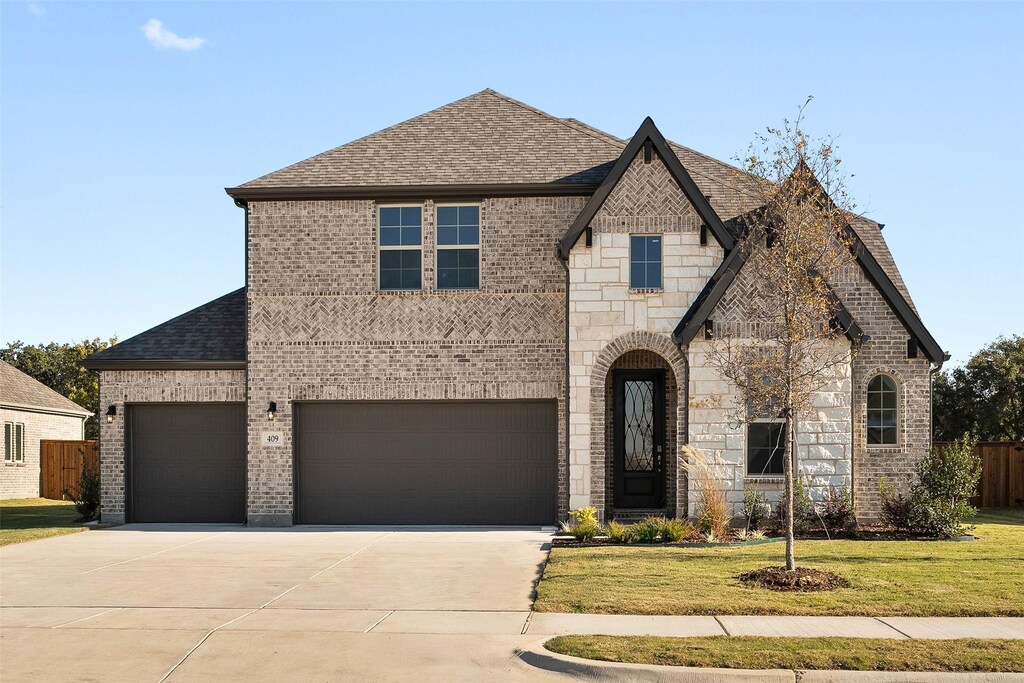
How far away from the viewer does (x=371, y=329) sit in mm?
19625

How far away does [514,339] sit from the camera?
1938cm

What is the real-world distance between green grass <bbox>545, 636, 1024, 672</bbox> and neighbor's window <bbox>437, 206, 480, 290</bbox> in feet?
36.6

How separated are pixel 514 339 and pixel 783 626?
1031cm

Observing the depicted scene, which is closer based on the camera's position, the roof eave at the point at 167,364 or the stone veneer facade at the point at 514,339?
the stone veneer facade at the point at 514,339

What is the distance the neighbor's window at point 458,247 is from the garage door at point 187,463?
16.6 feet

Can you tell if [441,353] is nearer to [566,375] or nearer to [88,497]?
Result: [566,375]

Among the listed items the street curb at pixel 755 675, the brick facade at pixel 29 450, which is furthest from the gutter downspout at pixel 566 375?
the brick facade at pixel 29 450

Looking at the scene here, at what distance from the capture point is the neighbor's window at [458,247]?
19609 millimetres

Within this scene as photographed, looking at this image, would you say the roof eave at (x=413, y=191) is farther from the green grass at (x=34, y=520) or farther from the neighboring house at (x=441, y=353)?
the green grass at (x=34, y=520)

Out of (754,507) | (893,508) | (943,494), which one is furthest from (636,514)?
(943,494)

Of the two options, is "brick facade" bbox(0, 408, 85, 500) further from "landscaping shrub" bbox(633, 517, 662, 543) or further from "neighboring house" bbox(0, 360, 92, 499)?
"landscaping shrub" bbox(633, 517, 662, 543)

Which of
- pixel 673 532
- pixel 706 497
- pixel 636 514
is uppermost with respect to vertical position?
pixel 706 497

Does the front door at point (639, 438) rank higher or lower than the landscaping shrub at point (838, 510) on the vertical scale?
higher

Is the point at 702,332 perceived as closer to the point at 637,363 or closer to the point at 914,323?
the point at 637,363
